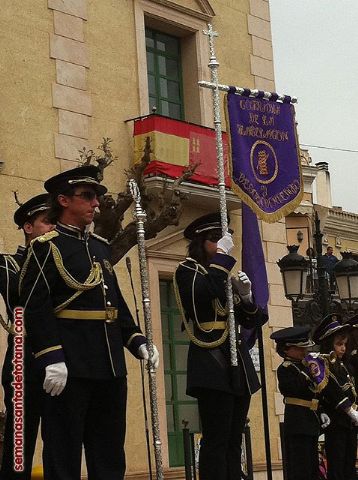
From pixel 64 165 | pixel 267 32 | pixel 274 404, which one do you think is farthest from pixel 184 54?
pixel 274 404

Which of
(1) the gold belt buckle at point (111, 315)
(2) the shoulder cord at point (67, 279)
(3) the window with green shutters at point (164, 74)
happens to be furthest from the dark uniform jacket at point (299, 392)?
(3) the window with green shutters at point (164, 74)

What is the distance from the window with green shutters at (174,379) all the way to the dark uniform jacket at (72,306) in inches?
348

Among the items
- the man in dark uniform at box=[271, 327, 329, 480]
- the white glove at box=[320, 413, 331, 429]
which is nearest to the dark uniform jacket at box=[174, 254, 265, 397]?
the man in dark uniform at box=[271, 327, 329, 480]

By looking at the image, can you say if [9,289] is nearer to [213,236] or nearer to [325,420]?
[213,236]

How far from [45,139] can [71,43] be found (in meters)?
1.43

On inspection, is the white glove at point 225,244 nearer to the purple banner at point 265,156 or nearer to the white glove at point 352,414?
the purple banner at point 265,156

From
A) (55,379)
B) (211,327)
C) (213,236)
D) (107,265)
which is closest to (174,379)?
(213,236)

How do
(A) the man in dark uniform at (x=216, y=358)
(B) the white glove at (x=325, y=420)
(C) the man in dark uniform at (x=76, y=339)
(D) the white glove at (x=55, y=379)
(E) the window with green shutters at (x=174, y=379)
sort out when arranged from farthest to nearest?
(E) the window with green shutters at (x=174, y=379)
(B) the white glove at (x=325, y=420)
(A) the man in dark uniform at (x=216, y=358)
(C) the man in dark uniform at (x=76, y=339)
(D) the white glove at (x=55, y=379)

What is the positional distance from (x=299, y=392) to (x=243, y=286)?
9.79 feet

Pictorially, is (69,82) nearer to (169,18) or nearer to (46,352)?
(169,18)

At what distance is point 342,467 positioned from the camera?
1049cm

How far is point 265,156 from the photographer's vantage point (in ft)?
30.6

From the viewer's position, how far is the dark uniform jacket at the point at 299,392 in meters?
10.4

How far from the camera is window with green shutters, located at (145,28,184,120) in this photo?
16.3m
